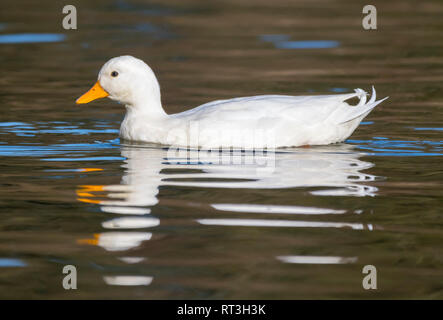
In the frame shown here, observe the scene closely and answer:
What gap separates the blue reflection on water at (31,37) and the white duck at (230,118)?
853 centimetres

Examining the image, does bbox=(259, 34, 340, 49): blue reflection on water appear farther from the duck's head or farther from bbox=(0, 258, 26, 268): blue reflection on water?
bbox=(0, 258, 26, 268): blue reflection on water

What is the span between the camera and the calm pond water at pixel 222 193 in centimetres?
550

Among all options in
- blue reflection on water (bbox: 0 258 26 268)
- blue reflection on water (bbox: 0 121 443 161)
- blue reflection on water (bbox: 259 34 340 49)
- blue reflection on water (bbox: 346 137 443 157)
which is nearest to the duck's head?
blue reflection on water (bbox: 0 121 443 161)

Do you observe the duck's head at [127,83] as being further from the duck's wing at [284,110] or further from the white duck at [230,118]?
the duck's wing at [284,110]

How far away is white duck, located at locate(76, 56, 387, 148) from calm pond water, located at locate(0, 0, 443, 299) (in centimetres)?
19

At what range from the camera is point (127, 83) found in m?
9.77

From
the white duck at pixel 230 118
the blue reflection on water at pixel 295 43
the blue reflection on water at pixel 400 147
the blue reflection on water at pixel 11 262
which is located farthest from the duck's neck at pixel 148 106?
the blue reflection on water at pixel 295 43

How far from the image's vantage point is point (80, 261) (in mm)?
5773

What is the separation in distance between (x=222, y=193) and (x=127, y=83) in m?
2.87

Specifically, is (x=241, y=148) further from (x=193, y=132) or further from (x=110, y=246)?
(x=110, y=246)

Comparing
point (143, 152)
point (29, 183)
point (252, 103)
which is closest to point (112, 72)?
point (143, 152)

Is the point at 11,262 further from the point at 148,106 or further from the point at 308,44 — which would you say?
the point at 308,44

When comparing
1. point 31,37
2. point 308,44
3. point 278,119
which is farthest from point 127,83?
point 31,37

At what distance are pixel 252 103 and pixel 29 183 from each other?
2514 mm
